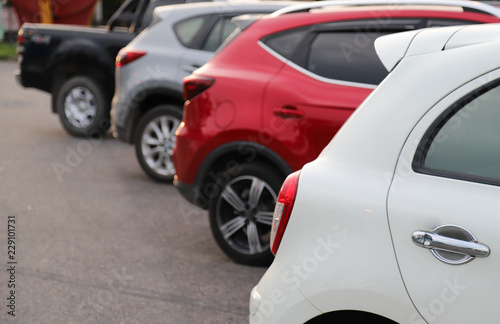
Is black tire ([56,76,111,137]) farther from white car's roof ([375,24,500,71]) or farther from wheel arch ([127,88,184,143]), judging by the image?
white car's roof ([375,24,500,71])

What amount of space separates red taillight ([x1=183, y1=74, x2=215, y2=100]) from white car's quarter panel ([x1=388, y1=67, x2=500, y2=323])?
3.30 m

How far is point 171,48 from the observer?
27.7 ft

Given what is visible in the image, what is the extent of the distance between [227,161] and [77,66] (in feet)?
19.8

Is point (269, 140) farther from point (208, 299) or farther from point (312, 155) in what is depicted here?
point (208, 299)

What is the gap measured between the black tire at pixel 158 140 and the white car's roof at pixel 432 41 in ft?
19.0

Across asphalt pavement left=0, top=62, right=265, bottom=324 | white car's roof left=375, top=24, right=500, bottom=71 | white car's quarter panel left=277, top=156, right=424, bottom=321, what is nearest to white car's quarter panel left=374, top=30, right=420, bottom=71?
white car's roof left=375, top=24, right=500, bottom=71

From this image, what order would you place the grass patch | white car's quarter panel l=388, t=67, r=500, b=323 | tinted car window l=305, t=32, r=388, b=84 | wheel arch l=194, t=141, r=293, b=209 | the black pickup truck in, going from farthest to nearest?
the grass patch, the black pickup truck, wheel arch l=194, t=141, r=293, b=209, tinted car window l=305, t=32, r=388, b=84, white car's quarter panel l=388, t=67, r=500, b=323

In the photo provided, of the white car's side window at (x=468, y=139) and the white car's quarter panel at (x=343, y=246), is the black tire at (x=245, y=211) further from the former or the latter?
the white car's side window at (x=468, y=139)

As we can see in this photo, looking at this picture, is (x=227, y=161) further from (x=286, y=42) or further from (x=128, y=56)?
(x=128, y=56)

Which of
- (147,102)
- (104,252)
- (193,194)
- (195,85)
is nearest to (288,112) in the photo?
(195,85)

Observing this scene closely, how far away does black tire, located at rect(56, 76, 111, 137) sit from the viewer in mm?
11000

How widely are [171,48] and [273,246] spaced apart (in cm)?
597

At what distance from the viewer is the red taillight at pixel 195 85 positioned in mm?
5656

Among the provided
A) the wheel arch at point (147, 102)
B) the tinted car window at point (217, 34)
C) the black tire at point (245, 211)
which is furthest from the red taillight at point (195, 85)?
the wheel arch at point (147, 102)
